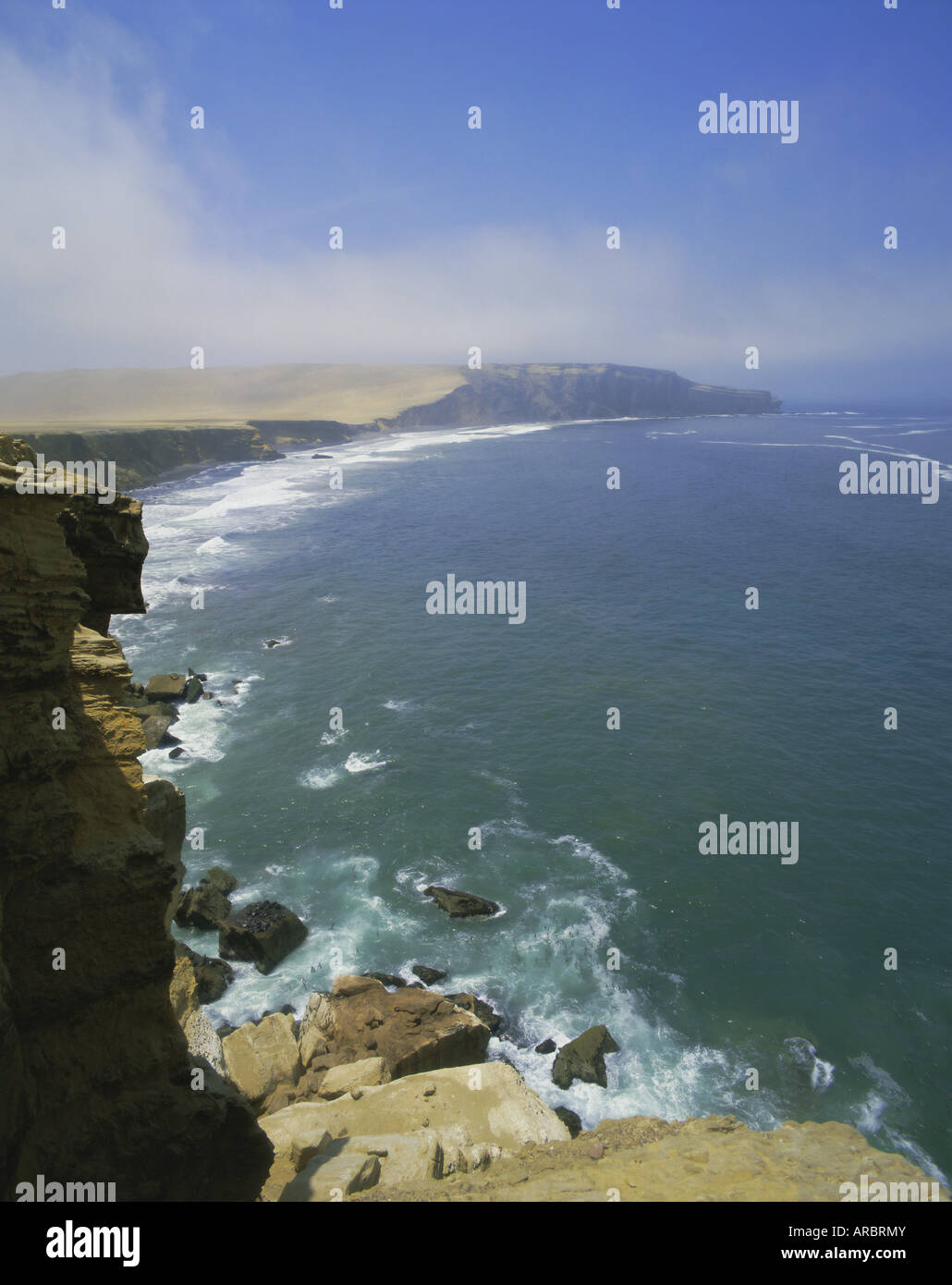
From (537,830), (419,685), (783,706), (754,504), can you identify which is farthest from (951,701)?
(754,504)

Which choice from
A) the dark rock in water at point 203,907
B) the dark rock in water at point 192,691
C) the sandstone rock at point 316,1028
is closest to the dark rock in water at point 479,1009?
the sandstone rock at point 316,1028

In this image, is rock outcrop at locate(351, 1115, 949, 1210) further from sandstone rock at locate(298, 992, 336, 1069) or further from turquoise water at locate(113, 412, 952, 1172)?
sandstone rock at locate(298, 992, 336, 1069)

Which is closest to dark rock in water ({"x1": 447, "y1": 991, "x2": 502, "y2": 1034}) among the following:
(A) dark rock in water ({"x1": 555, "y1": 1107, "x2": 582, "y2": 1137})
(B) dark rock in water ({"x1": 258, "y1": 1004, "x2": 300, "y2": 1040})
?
(A) dark rock in water ({"x1": 555, "y1": 1107, "x2": 582, "y2": 1137})

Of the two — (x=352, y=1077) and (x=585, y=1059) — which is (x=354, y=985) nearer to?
(x=352, y=1077)

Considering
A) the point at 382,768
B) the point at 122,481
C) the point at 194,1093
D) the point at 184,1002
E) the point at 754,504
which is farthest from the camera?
the point at 122,481
